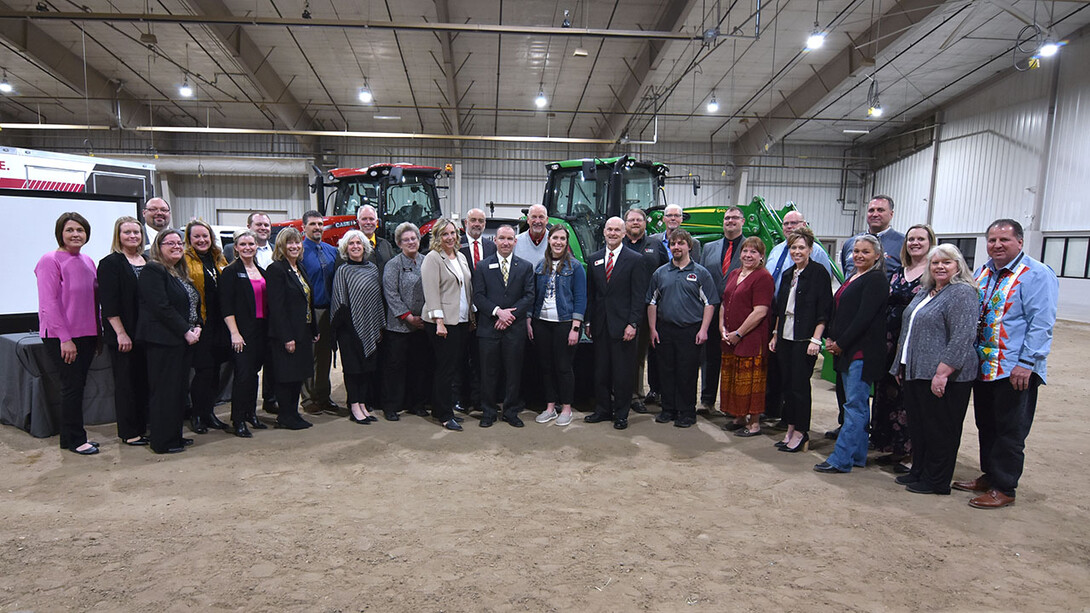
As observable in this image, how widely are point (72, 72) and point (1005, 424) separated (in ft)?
61.9

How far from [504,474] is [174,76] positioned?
16428 millimetres

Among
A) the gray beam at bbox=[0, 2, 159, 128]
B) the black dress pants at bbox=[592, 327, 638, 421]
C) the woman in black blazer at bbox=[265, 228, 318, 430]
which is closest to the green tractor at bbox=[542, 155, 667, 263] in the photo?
the black dress pants at bbox=[592, 327, 638, 421]

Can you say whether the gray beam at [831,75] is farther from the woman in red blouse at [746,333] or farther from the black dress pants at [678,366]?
the black dress pants at [678,366]

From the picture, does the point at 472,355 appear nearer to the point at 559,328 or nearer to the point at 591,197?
the point at 559,328

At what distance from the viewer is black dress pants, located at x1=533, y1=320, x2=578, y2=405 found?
15.3 feet

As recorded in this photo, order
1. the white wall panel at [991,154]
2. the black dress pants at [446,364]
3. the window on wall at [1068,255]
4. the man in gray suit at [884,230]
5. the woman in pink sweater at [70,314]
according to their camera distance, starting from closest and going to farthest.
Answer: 1. the woman in pink sweater at [70,314]
2. the man in gray suit at [884,230]
3. the black dress pants at [446,364]
4. the window on wall at [1068,255]
5. the white wall panel at [991,154]

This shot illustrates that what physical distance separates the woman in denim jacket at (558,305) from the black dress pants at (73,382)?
3.15m

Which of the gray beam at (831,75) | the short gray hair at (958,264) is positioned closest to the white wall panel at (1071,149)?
the gray beam at (831,75)

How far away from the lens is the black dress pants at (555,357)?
4664mm

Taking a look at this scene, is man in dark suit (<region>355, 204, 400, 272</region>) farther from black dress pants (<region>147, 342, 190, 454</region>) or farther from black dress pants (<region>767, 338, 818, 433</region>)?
black dress pants (<region>767, 338, 818, 433</region>)

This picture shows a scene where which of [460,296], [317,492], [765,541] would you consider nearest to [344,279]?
[460,296]

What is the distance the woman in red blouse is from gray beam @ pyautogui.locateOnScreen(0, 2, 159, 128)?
14014mm

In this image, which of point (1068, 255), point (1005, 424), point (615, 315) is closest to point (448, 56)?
point (615, 315)

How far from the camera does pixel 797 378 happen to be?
4.02 m
